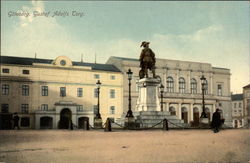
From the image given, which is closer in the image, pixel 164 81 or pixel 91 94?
pixel 91 94

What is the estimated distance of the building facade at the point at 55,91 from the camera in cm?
3850

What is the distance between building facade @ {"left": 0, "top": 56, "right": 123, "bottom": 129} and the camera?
38500mm

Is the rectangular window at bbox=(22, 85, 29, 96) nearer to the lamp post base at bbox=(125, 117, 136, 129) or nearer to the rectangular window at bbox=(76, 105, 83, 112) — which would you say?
the rectangular window at bbox=(76, 105, 83, 112)

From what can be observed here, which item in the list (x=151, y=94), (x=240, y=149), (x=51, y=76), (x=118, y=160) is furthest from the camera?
(x=51, y=76)

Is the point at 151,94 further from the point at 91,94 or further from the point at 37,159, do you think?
the point at 91,94

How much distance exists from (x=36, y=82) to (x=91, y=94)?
25.4 ft

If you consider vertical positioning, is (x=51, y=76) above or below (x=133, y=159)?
above

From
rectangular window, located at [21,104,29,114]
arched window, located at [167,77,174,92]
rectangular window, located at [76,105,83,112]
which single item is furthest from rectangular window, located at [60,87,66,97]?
arched window, located at [167,77,174,92]

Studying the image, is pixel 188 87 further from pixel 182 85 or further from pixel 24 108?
pixel 24 108

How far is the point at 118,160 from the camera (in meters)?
7.23

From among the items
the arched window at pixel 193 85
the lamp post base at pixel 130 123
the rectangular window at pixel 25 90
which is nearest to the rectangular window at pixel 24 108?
the rectangular window at pixel 25 90

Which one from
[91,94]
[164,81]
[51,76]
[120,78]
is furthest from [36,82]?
[164,81]

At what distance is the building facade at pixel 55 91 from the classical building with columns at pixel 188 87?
5083mm

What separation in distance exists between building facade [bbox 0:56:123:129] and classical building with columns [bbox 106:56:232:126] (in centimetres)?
508
